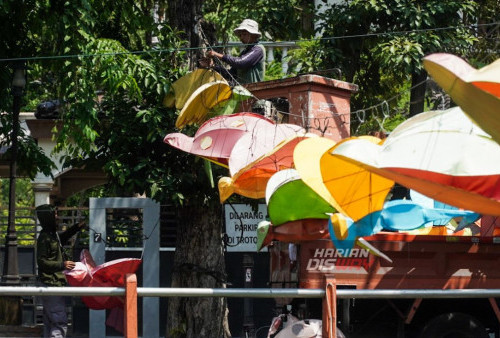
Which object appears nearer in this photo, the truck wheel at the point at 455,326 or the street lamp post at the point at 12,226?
the truck wheel at the point at 455,326

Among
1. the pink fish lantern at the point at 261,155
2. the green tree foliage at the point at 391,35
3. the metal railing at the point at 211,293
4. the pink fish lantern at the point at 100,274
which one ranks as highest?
the green tree foliage at the point at 391,35

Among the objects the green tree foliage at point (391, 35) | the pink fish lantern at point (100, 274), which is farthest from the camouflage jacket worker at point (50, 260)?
the green tree foliage at point (391, 35)

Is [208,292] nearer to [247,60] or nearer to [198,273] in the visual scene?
[247,60]

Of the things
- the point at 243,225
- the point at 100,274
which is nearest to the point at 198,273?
the point at 100,274

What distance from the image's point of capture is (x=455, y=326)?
12.3m

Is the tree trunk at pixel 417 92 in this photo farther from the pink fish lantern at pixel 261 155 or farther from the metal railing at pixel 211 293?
the metal railing at pixel 211 293

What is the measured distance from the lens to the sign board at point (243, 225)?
1817cm

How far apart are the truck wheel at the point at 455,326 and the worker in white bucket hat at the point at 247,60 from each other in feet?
12.9

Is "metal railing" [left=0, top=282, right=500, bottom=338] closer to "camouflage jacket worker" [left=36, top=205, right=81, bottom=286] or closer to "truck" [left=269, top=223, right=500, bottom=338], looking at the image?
"truck" [left=269, top=223, right=500, bottom=338]

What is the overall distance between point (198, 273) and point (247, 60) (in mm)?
3474

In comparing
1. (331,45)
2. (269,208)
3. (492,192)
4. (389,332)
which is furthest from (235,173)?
(331,45)

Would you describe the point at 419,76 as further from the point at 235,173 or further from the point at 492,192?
the point at 492,192

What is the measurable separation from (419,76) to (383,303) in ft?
19.8

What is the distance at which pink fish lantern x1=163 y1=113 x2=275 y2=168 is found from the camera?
39.2ft
